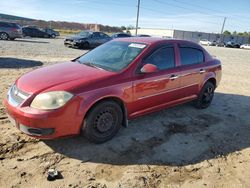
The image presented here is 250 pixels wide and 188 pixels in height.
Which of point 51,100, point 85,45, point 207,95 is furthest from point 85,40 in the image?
point 51,100

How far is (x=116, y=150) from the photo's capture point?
13.5 ft

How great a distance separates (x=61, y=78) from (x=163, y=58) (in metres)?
2.06

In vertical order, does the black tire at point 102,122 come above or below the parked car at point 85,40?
above

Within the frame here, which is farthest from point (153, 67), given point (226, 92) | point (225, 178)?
point (226, 92)

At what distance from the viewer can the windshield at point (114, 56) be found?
4.59 metres

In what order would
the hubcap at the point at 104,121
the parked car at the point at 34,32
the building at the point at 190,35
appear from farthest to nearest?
the building at the point at 190,35, the parked car at the point at 34,32, the hubcap at the point at 104,121

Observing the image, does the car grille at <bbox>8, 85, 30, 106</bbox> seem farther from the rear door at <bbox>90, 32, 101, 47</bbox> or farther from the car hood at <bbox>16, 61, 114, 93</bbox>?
the rear door at <bbox>90, 32, 101, 47</bbox>

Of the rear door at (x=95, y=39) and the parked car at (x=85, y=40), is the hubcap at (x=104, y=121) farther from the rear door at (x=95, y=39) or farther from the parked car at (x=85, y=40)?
the rear door at (x=95, y=39)

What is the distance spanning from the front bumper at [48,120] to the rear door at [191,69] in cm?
258

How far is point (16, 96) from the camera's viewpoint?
3939 millimetres

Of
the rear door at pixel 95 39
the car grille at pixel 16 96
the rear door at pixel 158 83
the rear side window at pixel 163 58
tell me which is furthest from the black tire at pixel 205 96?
the rear door at pixel 95 39

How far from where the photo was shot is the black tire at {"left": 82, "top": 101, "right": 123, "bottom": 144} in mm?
3994

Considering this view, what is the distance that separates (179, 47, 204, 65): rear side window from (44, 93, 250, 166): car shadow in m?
1.17

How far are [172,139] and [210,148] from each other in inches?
25.4
